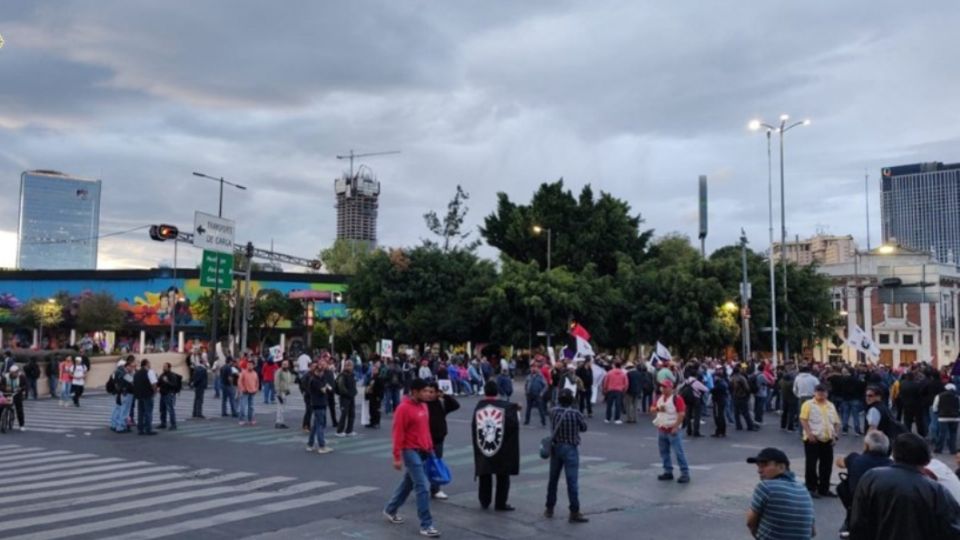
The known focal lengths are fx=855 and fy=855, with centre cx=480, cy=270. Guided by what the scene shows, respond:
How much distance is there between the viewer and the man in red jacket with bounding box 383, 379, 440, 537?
9.67 m

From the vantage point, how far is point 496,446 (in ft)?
35.7

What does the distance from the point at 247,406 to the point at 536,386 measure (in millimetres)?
7679

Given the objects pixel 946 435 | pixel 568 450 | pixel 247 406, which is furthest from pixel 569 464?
pixel 247 406

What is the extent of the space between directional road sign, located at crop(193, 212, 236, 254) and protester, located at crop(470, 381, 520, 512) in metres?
20.2

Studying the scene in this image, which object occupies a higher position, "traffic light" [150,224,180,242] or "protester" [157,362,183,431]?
"traffic light" [150,224,180,242]

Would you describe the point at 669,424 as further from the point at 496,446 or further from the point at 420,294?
the point at 420,294

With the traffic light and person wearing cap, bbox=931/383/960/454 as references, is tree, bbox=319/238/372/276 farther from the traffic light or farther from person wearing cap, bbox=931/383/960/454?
person wearing cap, bbox=931/383/960/454

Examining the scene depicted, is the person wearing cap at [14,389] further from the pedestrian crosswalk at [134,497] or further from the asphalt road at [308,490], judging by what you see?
the pedestrian crosswalk at [134,497]

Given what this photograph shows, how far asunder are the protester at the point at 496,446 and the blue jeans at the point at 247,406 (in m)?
12.6

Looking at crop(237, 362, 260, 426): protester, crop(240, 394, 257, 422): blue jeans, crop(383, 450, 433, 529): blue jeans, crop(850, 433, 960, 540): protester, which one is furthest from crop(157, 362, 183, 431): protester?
crop(850, 433, 960, 540): protester

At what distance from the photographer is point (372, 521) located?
10375mm

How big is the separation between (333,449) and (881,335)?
66889mm

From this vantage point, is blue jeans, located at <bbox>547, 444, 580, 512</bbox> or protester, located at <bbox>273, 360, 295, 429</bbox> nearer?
blue jeans, located at <bbox>547, 444, 580, 512</bbox>

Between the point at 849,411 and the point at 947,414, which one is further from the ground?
the point at 947,414
